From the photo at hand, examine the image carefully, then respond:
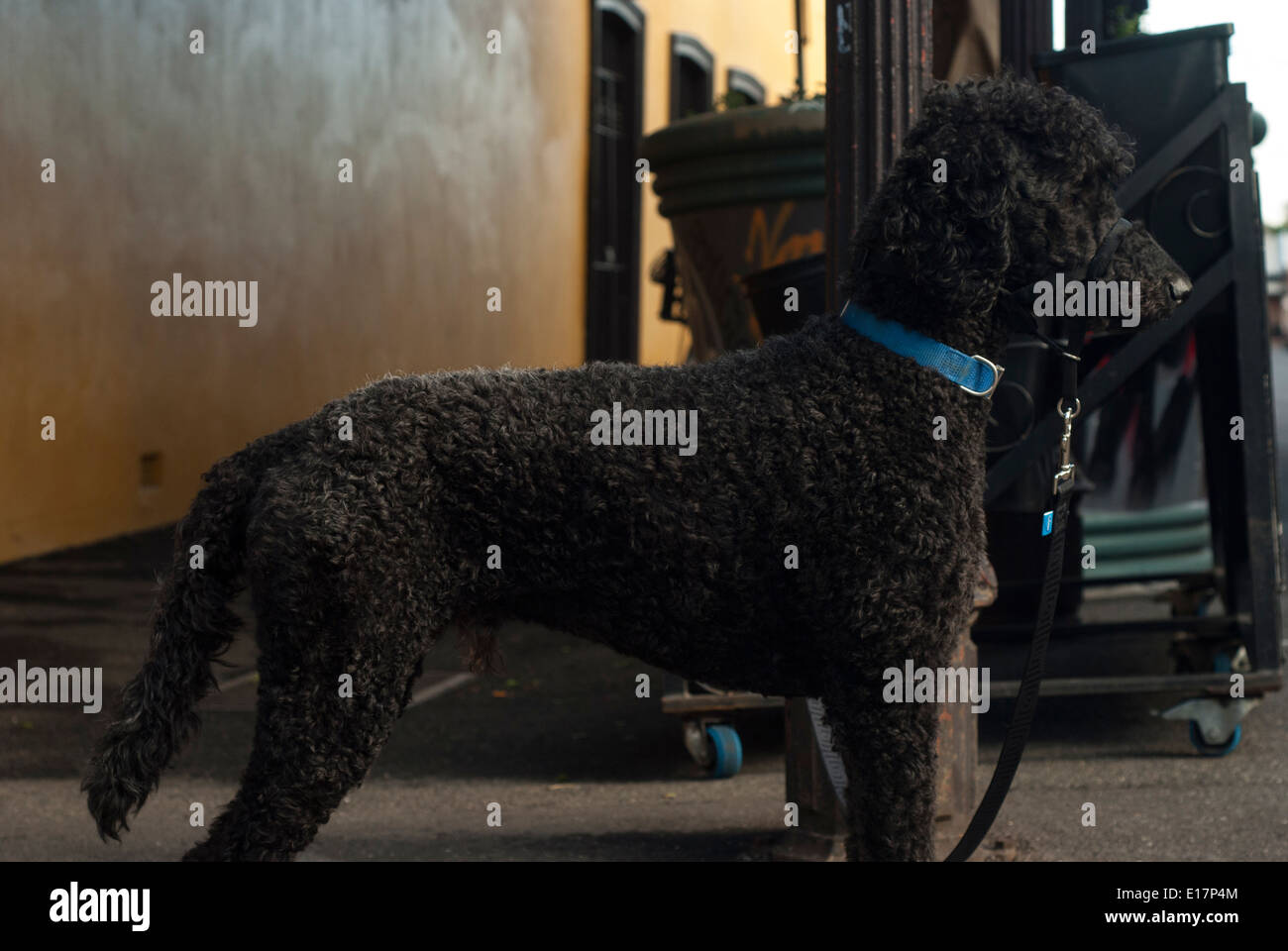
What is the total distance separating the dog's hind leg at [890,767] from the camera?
2.76 m

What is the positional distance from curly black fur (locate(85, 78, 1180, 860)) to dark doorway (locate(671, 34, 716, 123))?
1364cm

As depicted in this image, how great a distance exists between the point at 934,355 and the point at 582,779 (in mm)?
2703

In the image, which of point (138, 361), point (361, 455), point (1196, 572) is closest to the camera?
point (361, 455)

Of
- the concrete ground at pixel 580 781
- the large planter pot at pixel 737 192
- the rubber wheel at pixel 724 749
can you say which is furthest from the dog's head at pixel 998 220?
the large planter pot at pixel 737 192

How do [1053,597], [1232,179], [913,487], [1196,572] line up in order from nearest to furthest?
[913,487]
[1053,597]
[1232,179]
[1196,572]

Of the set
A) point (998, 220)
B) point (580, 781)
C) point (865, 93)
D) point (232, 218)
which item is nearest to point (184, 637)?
point (998, 220)

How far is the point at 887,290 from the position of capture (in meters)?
2.82

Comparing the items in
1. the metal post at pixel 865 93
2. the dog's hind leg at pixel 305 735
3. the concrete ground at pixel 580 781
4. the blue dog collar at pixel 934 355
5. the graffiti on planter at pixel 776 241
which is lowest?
the concrete ground at pixel 580 781

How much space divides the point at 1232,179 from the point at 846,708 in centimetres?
276

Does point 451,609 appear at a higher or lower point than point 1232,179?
lower

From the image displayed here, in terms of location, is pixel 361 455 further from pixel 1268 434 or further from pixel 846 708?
pixel 1268 434

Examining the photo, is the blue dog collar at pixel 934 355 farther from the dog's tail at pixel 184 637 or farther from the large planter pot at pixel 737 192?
the large planter pot at pixel 737 192

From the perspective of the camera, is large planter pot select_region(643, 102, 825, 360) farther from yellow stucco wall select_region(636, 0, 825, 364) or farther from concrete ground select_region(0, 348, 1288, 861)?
yellow stucco wall select_region(636, 0, 825, 364)

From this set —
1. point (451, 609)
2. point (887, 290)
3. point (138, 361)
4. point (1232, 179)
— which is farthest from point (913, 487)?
point (138, 361)
